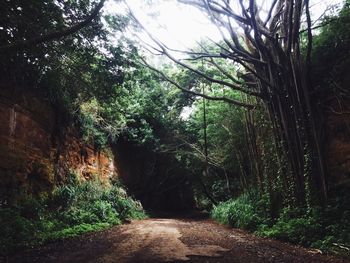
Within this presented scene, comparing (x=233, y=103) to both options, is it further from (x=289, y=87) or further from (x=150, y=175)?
(x=150, y=175)

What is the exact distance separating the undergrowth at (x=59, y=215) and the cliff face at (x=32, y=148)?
52 centimetres

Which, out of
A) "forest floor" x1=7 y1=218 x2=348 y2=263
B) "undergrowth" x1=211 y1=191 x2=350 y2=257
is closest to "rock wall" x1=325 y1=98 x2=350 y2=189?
"undergrowth" x1=211 y1=191 x2=350 y2=257

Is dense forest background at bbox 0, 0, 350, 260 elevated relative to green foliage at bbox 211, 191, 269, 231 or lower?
elevated

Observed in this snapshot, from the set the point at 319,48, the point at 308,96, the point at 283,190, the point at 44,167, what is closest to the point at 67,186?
the point at 44,167

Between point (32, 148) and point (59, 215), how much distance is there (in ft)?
7.57

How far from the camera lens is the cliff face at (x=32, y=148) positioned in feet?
31.3

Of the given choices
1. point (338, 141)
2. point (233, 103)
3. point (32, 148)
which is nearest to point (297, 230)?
point (338, 141)

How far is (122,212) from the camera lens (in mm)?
14703

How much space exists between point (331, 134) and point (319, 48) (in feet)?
8.33

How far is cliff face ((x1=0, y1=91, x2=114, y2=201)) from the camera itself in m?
9.53

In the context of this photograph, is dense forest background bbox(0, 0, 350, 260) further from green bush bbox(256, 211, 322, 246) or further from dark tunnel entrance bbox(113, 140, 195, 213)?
dark tunnel entrance bbox(113, 140, 195, 213)

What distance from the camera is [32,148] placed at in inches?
428

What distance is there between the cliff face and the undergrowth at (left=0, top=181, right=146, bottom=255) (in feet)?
1.71

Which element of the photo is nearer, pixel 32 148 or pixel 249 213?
pixel 32 148
